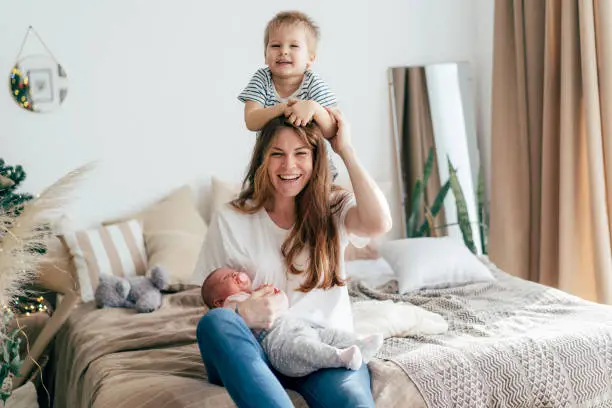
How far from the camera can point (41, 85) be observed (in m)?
3.79

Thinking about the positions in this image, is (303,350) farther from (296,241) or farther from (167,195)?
(167,195)

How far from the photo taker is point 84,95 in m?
3.88

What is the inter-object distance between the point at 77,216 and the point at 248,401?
232cm

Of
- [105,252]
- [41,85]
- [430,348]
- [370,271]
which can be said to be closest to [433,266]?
[370,271]

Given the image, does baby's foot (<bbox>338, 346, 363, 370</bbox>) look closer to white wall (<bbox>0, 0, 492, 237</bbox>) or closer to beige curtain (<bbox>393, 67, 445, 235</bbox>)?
white wall (<bbox>0, 0, 492, 237</bbox>)

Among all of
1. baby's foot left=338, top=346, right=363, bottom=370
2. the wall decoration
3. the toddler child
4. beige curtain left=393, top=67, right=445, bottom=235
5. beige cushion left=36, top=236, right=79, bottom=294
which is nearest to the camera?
baby's foot left=338, top=346, right=363, bottom=370

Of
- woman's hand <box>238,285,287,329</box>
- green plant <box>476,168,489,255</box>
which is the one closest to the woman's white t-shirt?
woman's hand <box>238,285,287,329</box>

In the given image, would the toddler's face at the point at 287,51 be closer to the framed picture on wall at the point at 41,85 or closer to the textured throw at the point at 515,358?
the textured throw at the point at 515,358

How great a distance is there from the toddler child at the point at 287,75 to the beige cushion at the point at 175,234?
130 centimetres

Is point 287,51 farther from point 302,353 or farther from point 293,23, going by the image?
point 302,353

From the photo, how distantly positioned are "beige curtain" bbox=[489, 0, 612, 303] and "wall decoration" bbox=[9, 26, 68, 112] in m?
2.30

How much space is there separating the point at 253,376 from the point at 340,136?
78 centimetres

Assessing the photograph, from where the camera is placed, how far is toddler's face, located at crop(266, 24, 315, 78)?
251cm

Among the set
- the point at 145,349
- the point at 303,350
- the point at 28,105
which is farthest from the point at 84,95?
the point at 303,350
